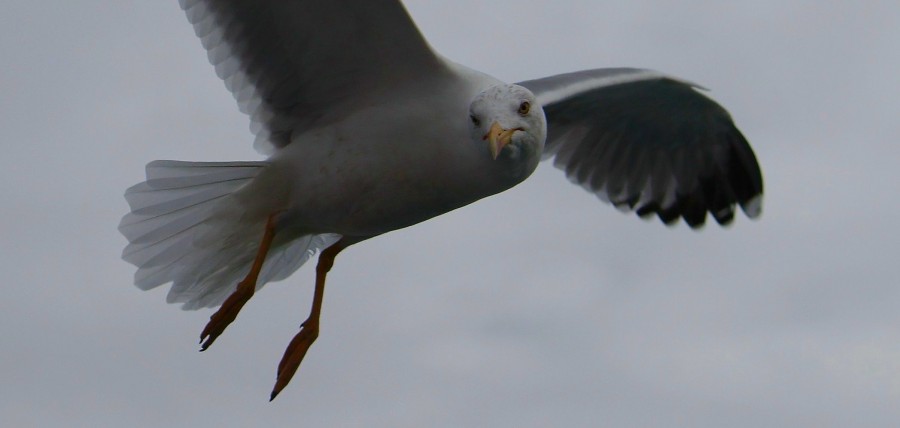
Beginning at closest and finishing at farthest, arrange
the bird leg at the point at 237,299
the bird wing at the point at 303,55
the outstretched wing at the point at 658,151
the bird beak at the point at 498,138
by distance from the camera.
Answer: the bird beak at the point at 498,138 < the bird wing at the point at 303,55 < the bird leg at the point at 237,299 < the outstretched wing at the point at 658,151

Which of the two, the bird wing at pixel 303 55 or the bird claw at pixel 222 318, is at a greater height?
the bird wing at pixel 303 55

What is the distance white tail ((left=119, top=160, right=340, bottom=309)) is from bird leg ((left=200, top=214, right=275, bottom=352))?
0.12 metres

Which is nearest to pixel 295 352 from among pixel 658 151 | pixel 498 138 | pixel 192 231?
pixel 192 231

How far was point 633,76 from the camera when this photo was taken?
709cm

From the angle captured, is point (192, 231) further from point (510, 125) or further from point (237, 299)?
point (510, 125)

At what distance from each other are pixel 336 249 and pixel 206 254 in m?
0.58

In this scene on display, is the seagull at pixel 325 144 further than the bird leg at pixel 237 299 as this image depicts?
No

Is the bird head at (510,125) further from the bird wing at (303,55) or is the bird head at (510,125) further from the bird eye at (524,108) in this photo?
the bird wing at (303,55)

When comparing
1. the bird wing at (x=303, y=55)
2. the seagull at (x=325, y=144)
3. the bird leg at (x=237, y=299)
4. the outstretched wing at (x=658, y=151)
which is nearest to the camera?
the seagull at (x=325, y=144)

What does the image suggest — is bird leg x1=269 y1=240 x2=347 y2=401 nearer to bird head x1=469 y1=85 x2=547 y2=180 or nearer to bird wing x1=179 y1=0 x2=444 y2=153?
bird wing x1=179 y1=0 x2=444 y2=153

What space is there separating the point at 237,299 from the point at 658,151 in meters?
2.54

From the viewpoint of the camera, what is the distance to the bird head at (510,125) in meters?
5.70

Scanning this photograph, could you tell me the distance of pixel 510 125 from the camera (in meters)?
5.70

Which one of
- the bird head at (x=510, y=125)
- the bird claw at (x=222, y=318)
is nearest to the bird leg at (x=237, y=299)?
the bird claw at (x=222, y=318)
